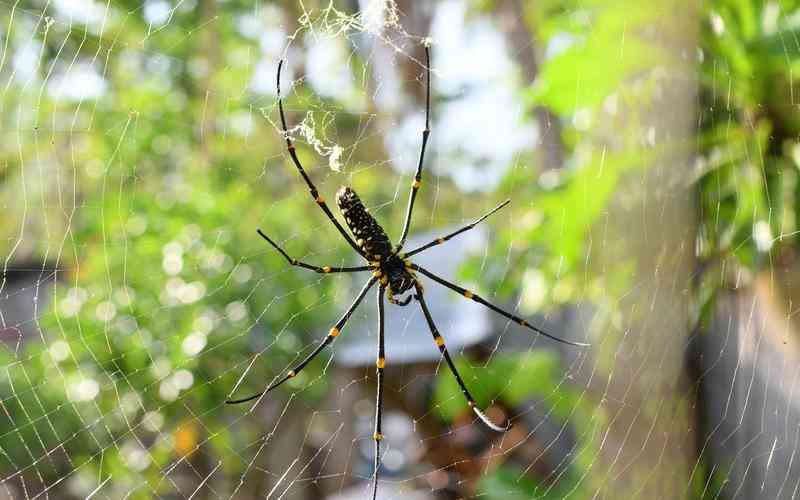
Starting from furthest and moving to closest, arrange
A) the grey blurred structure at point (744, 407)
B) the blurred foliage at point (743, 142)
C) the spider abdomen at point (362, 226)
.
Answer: the grey blurred structure at point (744, 407) < the spider abdomen at point (362, 226) < the blurred foliage at point (743, 142)

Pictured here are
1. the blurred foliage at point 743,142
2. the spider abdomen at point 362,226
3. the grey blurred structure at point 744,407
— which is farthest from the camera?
the grey blurred structure at point 744,407

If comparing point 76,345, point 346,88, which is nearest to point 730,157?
point 346,88

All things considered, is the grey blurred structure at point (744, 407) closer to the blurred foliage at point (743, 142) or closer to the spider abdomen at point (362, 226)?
the blurred foliage at point (743, 142)

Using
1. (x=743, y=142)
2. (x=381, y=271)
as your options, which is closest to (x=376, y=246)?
(x=381, y=271)

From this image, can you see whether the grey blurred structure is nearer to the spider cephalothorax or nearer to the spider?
the spider

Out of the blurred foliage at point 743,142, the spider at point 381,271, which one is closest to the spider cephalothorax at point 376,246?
the spider at point 381,271

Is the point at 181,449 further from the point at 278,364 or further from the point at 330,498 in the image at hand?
the point at 330,498

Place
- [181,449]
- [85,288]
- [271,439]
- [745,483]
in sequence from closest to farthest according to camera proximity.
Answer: [745,483], [85,288], [181,449], [271,439]
